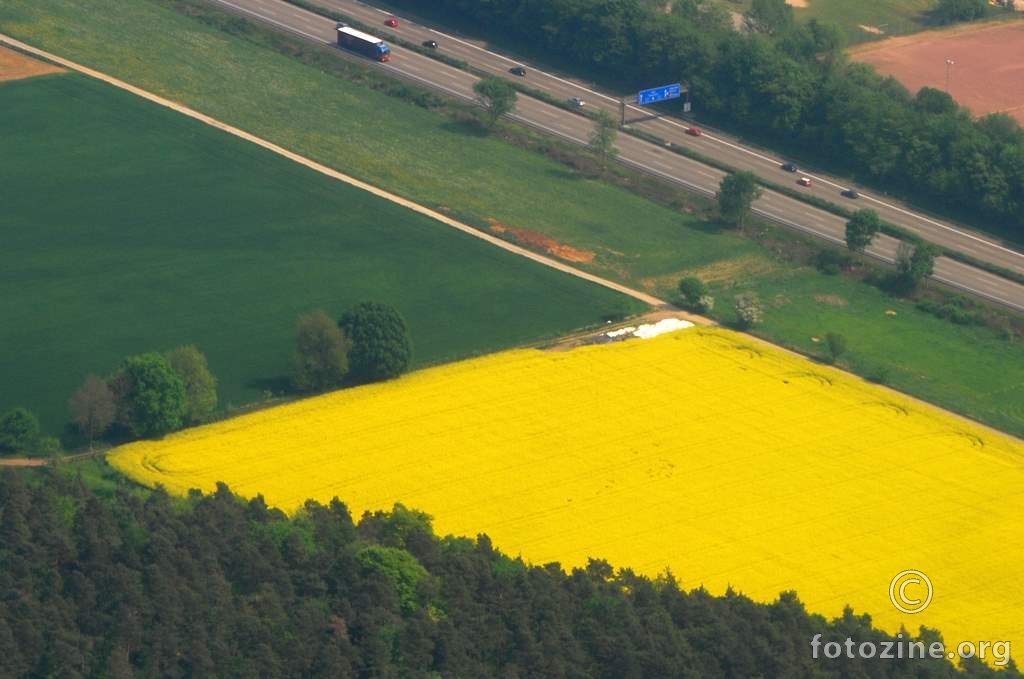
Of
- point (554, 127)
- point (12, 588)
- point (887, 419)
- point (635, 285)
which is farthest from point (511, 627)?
point (554, 127)

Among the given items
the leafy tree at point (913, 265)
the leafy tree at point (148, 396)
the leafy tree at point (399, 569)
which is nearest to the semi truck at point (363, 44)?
the leafy tree at point (913, 265)

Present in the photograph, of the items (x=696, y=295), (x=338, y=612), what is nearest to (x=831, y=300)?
(x=696, y=295)

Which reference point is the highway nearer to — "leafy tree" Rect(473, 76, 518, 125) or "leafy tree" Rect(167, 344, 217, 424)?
"leafy tree" Rect(473, 76, 518, 125)

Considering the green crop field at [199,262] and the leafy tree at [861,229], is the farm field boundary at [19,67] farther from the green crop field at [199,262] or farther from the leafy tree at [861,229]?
the leafy tree at [861,229]

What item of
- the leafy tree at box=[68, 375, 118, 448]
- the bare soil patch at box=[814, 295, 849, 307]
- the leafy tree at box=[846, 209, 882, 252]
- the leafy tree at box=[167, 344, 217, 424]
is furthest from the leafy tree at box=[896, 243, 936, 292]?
the leafy tree at box=[68, 375, 118, 448]

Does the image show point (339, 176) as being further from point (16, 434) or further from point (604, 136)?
point (16, 434)

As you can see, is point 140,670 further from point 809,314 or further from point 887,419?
point 809,314
